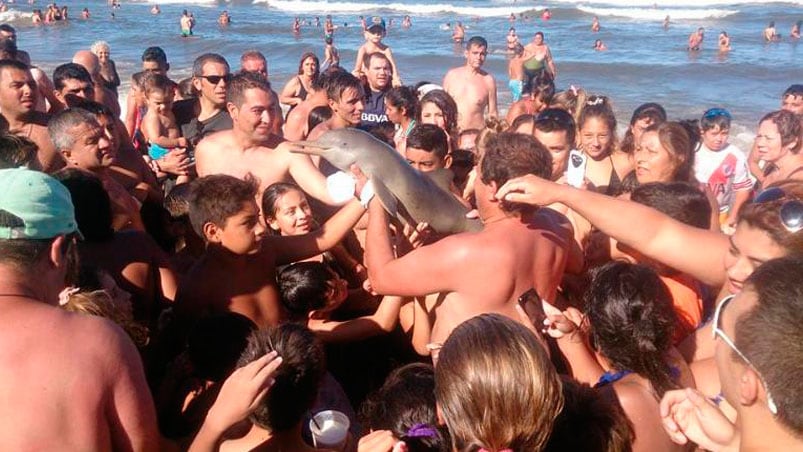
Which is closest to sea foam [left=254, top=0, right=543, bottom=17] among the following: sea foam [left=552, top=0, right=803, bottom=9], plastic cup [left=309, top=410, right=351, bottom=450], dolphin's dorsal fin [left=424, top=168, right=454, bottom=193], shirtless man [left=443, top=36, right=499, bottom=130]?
sea foam [left=552, top=0, right=803, bottom=9]

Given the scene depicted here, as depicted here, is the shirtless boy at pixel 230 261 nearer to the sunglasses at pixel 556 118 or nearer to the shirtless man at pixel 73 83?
the sunglasses at pixel 556 118

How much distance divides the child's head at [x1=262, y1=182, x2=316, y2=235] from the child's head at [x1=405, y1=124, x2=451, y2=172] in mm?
791

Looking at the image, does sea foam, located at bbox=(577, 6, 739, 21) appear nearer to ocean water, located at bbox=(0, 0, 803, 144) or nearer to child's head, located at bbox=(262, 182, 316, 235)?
ocean water, located at bbox=(0, 0, 803, 144)

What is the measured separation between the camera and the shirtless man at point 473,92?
914 cm

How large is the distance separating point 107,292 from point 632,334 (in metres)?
2.03

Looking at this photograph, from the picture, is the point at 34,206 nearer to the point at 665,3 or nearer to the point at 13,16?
the point at 13,16

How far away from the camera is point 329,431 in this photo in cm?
233

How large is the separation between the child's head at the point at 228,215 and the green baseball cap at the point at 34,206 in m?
1.10

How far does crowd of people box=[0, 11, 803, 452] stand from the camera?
1.83 meters

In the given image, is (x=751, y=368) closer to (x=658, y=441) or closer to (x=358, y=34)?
(x=658, y=441)

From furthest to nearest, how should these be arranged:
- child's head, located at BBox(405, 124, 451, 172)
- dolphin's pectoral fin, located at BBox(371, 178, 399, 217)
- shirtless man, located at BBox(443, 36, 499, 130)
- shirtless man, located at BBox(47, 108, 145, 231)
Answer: shirtless man, located at BBox(443, 36, 499, 130) → child's head, located at BBox(405, 124, 451, 172) → shirtless man, located at BBox(47, 108, 145, 231) → dolphin's pectoral fin, located at BBox(371, 178, 399, 217)

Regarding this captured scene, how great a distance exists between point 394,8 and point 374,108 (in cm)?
3217

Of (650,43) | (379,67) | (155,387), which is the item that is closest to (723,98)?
(650,43)

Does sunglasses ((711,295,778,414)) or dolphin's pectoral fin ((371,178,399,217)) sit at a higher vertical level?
sunglasses ((711,295,778,414))
